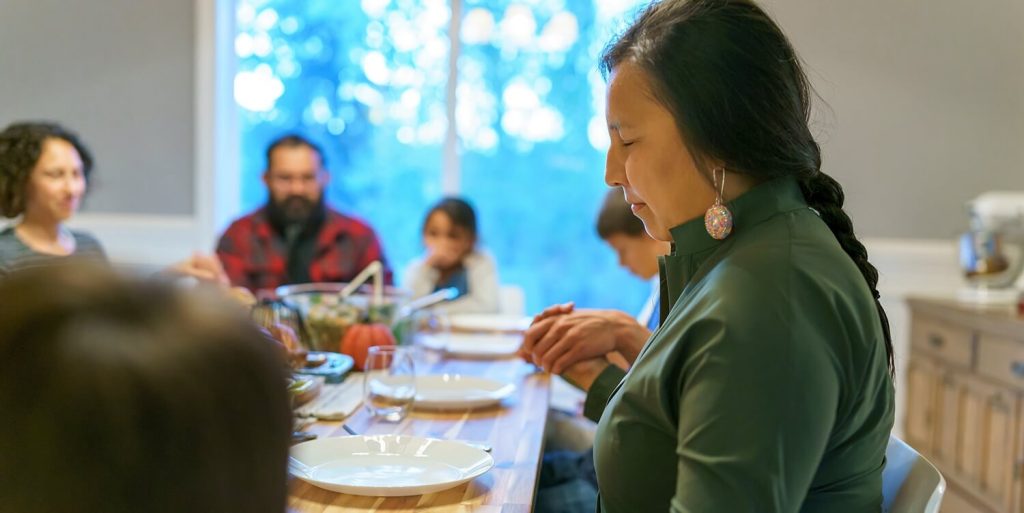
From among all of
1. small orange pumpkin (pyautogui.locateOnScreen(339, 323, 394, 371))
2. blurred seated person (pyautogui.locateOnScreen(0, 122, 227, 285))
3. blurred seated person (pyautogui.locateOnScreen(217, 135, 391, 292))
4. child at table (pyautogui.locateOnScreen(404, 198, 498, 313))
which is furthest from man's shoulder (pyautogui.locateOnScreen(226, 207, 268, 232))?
small orange pumpkin (pyautogui.locateOnScreen(339, 323, 394, 371))

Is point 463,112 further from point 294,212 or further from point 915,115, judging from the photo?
point 915,115

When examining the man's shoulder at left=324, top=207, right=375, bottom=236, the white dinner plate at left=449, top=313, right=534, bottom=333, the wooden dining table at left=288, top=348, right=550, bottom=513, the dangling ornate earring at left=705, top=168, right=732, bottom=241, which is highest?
the dangling ornate earring at left=705, top=168, right=732, bottom=241

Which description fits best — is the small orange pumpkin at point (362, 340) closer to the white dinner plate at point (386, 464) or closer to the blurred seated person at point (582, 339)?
the blurred seated person at point (582, 339)

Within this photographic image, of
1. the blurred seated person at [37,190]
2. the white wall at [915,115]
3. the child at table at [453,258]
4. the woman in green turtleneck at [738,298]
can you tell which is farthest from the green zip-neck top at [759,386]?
the white wall at [915,115]

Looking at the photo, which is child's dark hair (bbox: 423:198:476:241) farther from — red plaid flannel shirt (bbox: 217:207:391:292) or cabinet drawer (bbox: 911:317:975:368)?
cabinet drawer (bbox: 911:317:975:368)

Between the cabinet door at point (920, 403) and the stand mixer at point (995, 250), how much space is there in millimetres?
298

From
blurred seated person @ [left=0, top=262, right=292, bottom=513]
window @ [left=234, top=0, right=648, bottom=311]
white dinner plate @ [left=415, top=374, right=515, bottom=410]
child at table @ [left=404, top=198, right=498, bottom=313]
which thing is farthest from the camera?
window @ [left=234, top=0, right=648, bottom=311]

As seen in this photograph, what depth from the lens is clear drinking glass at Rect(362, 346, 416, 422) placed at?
68.9 inches

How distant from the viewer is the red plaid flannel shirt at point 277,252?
3648 mm

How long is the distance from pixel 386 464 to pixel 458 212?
251 centimetres

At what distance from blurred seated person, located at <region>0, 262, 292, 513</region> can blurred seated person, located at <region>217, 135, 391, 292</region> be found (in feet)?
10.2

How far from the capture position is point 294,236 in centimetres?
372

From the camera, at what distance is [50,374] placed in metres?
0.49

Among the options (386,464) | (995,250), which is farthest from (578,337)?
(995,250)
